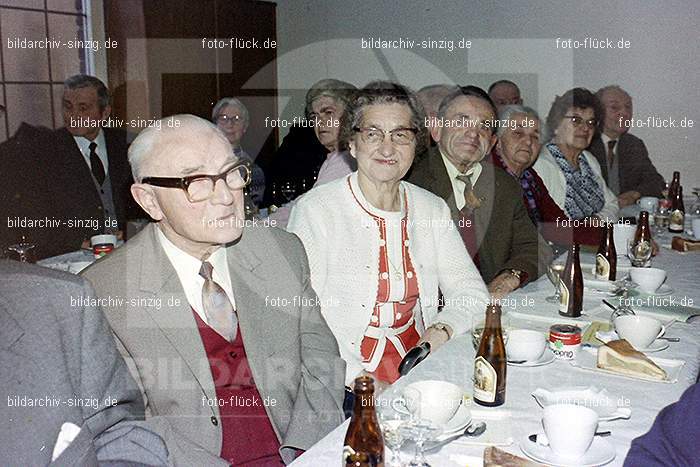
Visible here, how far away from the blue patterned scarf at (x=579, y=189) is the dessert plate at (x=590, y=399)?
2392 millimetres

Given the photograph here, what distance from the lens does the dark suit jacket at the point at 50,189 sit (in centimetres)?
390

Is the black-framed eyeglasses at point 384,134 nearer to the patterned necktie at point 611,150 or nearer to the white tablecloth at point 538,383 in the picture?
the white tablecloth at point 538,383

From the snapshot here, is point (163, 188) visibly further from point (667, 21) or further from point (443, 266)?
point (667, 21)

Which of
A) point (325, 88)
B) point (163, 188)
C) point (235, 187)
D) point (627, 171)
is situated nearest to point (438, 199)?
point (235, 187)

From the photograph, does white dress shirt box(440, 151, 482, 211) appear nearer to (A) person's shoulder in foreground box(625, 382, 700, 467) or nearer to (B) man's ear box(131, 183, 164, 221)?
(B) man's ear box(131, 183, 164, 221)

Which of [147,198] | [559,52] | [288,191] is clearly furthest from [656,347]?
[559,52]

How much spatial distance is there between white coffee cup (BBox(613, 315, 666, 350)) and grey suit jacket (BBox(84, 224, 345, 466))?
0.80 metres

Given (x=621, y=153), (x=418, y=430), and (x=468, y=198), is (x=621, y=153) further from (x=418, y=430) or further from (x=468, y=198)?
(x=418, y=430)

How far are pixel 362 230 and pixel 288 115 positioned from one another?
4.93 meters

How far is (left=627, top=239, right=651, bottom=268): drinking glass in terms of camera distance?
2.80 metres

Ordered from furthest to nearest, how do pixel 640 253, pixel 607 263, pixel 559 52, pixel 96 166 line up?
pixel 559 52 → pixel 96 166 → pixel 640 253 → pixel 607 263

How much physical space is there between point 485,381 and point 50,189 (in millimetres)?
3147

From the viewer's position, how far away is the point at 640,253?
280 centimetres

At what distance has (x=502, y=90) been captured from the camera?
5.82 meters
